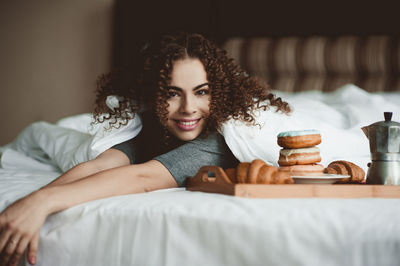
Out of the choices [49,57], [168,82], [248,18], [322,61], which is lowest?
[168,82]

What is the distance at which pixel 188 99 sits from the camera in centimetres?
121

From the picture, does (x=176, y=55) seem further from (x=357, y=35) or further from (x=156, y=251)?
(x=357, y=35)

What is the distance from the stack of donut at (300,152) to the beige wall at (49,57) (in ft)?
8.18

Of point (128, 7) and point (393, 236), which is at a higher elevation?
point (128, 7)

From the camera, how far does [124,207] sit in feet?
2.89

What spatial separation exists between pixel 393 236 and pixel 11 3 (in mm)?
3438

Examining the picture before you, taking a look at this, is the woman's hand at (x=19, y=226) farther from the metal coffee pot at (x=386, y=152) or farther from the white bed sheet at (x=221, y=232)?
the metal coffee pot at (x=386, y=152)

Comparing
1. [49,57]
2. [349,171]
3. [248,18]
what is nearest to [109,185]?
[349,171]

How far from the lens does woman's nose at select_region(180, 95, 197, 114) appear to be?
3.94 ft

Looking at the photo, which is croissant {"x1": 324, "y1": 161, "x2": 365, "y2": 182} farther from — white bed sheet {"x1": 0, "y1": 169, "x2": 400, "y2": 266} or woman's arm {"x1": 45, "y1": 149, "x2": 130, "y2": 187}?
woman's arm {"x1": 45, "y1": 149, "x2": 130, "y2": 187}

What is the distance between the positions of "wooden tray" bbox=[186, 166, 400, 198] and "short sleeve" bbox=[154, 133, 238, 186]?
17cm

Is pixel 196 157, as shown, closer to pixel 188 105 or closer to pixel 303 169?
pixel 188 105

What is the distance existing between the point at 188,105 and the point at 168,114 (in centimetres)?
8

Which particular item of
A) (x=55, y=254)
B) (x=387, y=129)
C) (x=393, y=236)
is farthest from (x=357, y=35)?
(x=55, y=254)
